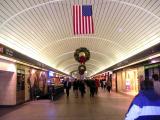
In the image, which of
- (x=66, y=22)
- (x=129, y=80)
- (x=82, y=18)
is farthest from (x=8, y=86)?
(x=129, y=80)

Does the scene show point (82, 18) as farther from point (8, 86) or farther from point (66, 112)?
point (8, 86)

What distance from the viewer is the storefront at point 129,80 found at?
1144 inches

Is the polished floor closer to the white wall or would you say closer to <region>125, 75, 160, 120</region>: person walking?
the white wall

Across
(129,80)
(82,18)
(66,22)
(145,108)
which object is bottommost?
(145,108)

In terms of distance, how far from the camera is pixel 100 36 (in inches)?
1163

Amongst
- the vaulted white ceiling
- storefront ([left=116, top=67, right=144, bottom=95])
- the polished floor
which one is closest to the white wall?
the polished floor

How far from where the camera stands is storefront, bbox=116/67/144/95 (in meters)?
29.0

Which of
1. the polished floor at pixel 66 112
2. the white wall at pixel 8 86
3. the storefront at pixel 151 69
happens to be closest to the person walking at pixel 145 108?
the polished floor at pixel 66 112

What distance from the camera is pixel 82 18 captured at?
18625mm

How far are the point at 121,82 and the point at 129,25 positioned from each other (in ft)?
58.8

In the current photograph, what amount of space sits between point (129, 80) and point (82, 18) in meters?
16.6

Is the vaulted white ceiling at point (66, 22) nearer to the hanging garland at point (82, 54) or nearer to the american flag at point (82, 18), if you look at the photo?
the american flag at point (82, 18)

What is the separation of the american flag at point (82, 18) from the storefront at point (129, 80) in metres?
8.60

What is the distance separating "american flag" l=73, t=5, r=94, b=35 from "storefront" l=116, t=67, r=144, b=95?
860cm
